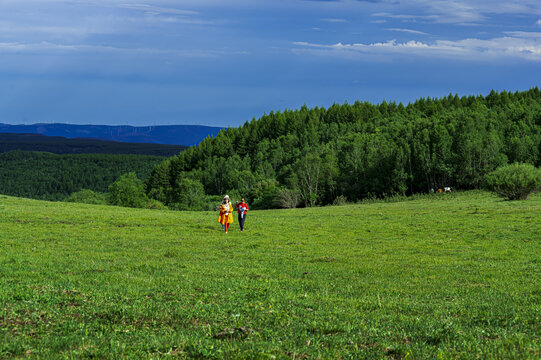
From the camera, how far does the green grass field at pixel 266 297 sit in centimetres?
884

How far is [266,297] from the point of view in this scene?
45.0 feet

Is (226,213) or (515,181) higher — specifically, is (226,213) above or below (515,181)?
below

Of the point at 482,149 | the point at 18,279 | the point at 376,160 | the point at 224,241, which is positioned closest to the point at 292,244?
the point at 224,241

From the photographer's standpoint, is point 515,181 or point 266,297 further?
point 515,181

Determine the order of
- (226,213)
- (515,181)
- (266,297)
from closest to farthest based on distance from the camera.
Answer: (266,297), (226,213), (515,181)

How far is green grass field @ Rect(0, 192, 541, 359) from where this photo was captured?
348 inches

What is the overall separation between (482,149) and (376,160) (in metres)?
29.9

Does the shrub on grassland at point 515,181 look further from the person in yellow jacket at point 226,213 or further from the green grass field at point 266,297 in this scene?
the person in yellow jacket at point 226,213

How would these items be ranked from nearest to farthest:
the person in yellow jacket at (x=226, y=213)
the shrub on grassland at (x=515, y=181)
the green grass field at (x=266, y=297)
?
the green grass field at (x=266, y=297) < the person in yellow jacket at (x=226, y=213) < the shrub on grassland at (x=515, y=181)

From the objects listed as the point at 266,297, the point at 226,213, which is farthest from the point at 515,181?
the point at 266,297

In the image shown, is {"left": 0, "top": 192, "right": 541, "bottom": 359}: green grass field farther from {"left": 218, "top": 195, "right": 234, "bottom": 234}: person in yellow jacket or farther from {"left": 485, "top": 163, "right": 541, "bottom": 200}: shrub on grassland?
{"left": 485, "top": 163, "right": 541, "bottom": 200}: shrub on grassland

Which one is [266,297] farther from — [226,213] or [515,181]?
[515,181]

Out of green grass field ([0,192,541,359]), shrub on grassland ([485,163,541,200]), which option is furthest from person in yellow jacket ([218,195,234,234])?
shrub on grassland ([485,163,541,200])

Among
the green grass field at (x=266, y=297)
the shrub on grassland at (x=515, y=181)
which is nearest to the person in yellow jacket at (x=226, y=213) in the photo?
the green grass field at (x=266, y=297)
